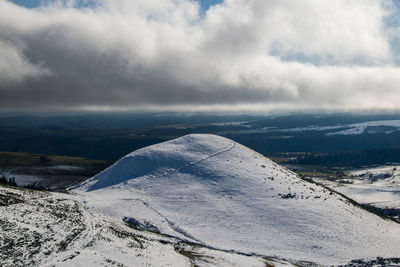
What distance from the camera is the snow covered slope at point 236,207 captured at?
5162 cm

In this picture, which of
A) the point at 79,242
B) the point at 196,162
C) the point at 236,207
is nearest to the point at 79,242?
the point at 79,242

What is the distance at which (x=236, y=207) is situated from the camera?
6153cm

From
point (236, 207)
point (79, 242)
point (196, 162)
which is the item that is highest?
point (196, 162)

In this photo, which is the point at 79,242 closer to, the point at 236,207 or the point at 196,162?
the point at 236,207

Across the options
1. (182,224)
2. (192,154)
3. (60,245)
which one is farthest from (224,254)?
(192,154)

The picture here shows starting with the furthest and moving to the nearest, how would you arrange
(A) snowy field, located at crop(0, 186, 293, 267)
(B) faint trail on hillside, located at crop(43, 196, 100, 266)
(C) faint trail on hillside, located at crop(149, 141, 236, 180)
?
1. (C) faint trail on hillside, located at crop(149, 141, 236, 180)
2. (A) snowy field, located at crop(0, 186, 293, 267)
3. (B) faint trail on hillside, located at crop(43, 196, 100, 266)

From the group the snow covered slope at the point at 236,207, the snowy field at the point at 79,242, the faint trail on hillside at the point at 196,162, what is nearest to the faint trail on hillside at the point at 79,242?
the snowy field at the point at 79,242

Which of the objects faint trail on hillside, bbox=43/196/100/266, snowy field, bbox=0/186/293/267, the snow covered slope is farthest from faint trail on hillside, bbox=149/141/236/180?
faint trail on hillside, bbox=43/196/100/266

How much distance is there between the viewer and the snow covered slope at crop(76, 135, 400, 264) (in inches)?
2032

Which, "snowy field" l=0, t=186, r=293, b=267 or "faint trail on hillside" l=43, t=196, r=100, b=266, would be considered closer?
"faint trail on hillside" l=43, t=196, r=100, b=266

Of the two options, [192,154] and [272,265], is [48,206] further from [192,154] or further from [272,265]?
[192,154]

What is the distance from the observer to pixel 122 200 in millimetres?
62969

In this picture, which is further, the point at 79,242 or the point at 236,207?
the point at 236,207

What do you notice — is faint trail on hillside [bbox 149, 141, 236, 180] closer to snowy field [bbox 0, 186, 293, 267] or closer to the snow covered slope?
the snow covered slope
